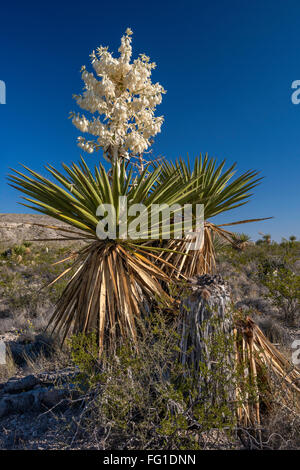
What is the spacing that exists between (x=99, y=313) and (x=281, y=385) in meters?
1.78

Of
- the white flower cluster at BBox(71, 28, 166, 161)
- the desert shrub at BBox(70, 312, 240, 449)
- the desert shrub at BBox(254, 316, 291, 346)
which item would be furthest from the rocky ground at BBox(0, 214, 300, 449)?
the white flower cluster at BBox(71, 28, 166, 161)

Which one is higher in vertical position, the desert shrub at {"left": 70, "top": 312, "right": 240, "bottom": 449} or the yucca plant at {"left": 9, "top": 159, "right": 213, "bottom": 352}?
the yucca plant at {"left": 9, "top": 159, "right": 213, "bottom": 352}

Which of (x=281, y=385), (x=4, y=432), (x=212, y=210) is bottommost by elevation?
(x=4, y=432)

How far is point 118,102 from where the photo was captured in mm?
3434

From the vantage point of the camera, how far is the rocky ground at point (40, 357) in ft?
8.18

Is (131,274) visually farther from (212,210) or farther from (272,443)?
(272,443)

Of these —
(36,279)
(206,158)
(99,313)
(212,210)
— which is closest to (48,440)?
(99,313)

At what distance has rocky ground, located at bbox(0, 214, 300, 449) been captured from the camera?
2.49 meters

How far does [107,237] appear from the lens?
282 centimetres

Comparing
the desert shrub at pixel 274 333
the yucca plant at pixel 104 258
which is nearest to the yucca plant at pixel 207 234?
the yucca plant at pixel 104 258

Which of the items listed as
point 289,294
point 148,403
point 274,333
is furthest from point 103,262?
point 289,294

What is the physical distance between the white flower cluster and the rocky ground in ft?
4.67

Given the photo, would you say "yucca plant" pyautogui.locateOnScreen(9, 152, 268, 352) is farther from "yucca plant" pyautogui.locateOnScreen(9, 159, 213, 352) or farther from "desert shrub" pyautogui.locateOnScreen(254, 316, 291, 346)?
"desert shrub" pyautogui.locateOnScreen(254, 316, 291, 346)

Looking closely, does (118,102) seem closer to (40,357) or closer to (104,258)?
(104,258)
